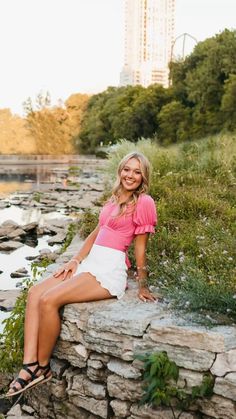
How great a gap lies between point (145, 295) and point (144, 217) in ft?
1.76

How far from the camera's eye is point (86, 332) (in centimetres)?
331

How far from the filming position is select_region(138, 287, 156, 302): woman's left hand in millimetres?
Answer: 3479

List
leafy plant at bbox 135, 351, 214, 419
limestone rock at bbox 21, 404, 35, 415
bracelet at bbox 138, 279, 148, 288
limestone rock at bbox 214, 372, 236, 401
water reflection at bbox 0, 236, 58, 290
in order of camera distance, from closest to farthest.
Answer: limestone rock at bbox 214, 372, 236, 401 → leafy plant at bbox 135, 351, 214, 419 → bracelet at bbox 138, 279, 148, 288 → limestone rock at bbox 21, 404, 35, 415 → water reflection at bbox 0, 236, 58, 290

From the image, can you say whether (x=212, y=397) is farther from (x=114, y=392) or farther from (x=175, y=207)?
(x=175, y=207)

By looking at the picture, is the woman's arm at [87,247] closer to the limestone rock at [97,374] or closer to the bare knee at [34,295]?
the bare knee at [34,295]

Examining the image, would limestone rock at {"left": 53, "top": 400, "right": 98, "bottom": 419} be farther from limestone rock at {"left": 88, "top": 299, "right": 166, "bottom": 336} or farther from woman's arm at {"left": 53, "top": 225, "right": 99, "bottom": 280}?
woman's arm at {"left": 53, "top": 225, "right": 99, "bottom": 280}

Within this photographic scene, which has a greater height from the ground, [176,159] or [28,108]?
[28,108]

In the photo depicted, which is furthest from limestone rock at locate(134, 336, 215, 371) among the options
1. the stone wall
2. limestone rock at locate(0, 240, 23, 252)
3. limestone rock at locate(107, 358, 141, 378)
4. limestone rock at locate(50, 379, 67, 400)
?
limestone rock at locate(0, 240, 23, 252)

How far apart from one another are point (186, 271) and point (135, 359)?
741 mm

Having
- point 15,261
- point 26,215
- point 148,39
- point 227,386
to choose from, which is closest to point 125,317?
point 227,386

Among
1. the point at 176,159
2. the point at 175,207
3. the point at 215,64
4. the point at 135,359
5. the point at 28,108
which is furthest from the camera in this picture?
the point at 28,108

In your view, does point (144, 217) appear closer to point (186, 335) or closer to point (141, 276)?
point (141, 276)

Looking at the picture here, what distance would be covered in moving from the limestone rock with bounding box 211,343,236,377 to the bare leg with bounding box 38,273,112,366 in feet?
3.08

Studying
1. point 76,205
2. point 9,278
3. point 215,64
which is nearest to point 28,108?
point 215,64
